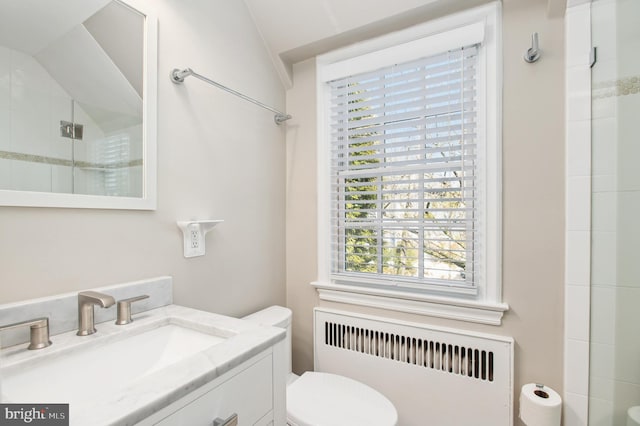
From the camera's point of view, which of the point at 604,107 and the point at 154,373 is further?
the point at 604,107

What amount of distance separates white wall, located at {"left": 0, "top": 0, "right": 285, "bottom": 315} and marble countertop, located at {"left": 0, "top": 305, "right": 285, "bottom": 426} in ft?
0.56

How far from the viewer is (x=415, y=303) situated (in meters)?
1.51

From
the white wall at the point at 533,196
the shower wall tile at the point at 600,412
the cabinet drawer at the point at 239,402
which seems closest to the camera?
the cabinet drawer at the point at 239,402

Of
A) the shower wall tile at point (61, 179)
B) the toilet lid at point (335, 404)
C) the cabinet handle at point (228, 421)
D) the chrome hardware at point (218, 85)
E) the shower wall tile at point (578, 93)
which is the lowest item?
the toilet lid at point (335, 404)

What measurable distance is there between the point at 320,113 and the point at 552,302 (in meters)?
1.43

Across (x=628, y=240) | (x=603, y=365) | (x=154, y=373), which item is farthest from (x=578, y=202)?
(x=154, y=373)

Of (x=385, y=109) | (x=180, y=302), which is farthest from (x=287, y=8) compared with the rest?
(x=180, y=302)

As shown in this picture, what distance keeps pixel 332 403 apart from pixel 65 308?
3.35ft

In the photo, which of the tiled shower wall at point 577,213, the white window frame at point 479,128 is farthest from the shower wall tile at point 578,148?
the white window frame at point 479,128

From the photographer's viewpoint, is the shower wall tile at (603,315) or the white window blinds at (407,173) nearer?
the shower wall tile at (603,315)

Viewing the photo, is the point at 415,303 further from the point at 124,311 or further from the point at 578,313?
the point at 124,311

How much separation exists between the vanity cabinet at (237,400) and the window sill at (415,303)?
0.82m

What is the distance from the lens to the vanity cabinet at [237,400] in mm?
601

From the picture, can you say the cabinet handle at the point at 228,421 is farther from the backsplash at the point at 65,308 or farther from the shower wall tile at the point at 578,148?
the shower wall tile at the point at 578,148
